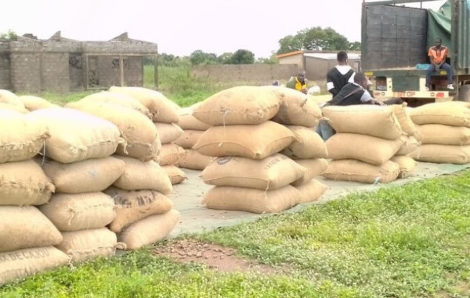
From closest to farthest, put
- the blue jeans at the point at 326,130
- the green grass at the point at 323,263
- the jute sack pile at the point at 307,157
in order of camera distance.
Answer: the green grass at the point at 323,263, the jute sack pile at the point at 307,157, the blue jeans at the point at 326,130

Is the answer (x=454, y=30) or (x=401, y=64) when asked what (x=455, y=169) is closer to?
(x=454, y=30)

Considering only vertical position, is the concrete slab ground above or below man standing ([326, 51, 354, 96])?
below

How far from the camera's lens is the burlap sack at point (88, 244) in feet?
13.1

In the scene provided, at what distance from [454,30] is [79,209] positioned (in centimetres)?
908

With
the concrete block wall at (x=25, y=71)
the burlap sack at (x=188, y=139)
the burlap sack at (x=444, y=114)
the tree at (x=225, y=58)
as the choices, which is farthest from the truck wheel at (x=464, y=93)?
the tree at (x=225, y=58)

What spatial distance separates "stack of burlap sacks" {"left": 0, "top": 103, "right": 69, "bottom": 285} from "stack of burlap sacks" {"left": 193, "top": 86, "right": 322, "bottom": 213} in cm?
217

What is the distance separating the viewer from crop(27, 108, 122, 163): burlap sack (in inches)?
156

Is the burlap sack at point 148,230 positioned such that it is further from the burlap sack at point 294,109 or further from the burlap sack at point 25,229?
the burlap sack at point 294,109

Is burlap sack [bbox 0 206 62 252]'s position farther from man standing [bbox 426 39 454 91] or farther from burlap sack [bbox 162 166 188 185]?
man standing [bbox 426 39 454 91]

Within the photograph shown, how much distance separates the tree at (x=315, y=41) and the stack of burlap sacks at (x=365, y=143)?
4024 centimetres

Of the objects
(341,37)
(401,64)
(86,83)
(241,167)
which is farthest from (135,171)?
(341,37)

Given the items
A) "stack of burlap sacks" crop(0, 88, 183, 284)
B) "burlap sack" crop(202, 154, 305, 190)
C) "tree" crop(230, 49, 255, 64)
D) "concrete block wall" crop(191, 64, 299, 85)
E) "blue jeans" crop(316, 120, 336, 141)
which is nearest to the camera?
"stack of burlap sacks" crop(0, 88, 183, 284)

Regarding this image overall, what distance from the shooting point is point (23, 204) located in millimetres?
3805

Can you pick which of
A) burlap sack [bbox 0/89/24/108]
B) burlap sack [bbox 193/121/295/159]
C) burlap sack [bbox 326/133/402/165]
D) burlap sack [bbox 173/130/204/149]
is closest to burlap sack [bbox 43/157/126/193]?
burlap sack [bbox 0/89/24/108]
